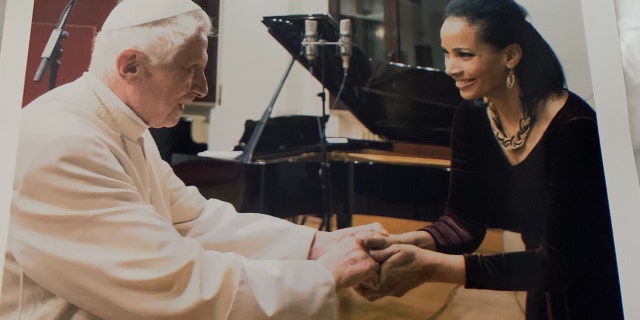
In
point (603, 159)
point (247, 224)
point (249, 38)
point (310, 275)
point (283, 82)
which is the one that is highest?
point (249, 38)

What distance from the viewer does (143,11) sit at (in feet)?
3.41

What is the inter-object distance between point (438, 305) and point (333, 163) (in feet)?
1.30

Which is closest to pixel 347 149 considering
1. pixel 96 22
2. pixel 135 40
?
pixel 135 40

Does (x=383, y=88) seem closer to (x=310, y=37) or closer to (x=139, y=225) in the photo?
(x=310, y=37)

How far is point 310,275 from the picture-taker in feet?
3.14

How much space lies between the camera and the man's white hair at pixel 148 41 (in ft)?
3.33

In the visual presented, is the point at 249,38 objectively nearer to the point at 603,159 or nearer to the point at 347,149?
the point at 347,149

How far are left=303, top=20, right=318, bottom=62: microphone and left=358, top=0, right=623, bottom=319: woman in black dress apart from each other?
0.96 feet

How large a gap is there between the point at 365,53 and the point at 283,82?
9.3 inches

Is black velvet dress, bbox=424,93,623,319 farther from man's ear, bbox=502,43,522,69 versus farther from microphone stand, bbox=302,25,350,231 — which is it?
microphone stand, bbox=302,25,350,231

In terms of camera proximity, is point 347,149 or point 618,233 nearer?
point 618,233

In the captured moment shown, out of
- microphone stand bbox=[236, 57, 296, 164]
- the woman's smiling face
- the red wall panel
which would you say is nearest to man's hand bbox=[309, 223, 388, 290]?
microphone stand bbox=[236, 57, 296, 164]

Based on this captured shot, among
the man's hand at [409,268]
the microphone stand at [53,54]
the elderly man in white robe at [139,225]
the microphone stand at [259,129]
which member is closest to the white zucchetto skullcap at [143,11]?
the elderly man in white robe at [139,225]

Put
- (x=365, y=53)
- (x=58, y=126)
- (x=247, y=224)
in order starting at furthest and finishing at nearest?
(x=365, y=53) → (x=247, y=224) → (x=58, y=126)
